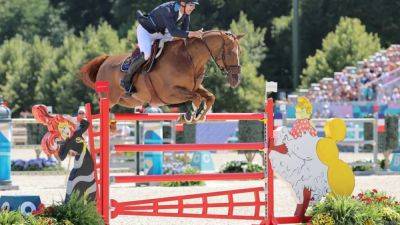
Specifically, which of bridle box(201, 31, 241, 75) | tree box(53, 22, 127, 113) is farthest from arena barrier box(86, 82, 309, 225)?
tree box(53, 22, 127, 113)

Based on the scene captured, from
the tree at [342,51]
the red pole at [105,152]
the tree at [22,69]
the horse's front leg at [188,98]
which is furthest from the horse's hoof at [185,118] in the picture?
the tree at [22,69]

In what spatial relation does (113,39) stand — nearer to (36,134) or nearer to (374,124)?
(36,134)

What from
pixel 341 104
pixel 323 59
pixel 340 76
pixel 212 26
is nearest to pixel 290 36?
pixel 212 26

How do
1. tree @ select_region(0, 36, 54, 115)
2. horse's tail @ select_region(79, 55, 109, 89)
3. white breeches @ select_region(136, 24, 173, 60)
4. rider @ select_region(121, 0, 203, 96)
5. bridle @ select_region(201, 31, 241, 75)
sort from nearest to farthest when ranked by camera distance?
bridle @ select_region(201, 31, 241, 75) < rider @ select_region(121, 0, 203, 96) < white breeches @ select_region(136, 24, 173, 60) < horse's tail @ select_region(79, 55, 109, 89) < tree @ select_region(0, 36, 54, 115)

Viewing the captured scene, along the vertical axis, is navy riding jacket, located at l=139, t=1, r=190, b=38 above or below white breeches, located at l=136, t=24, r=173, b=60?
above

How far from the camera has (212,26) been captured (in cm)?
4462

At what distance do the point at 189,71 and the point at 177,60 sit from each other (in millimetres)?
155

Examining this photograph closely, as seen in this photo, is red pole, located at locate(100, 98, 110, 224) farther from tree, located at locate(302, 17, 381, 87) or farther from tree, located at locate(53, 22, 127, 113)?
tree, located at locate(302, 17, 381, 87)

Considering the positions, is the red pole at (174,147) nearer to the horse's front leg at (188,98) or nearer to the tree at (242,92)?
the horse's front leg at (188,98)

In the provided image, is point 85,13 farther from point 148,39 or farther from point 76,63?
point 148,39

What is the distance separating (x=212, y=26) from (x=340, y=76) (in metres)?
15.7

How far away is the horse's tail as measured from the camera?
33.8 feet

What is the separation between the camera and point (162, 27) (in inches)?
365

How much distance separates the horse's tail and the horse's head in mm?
1813
